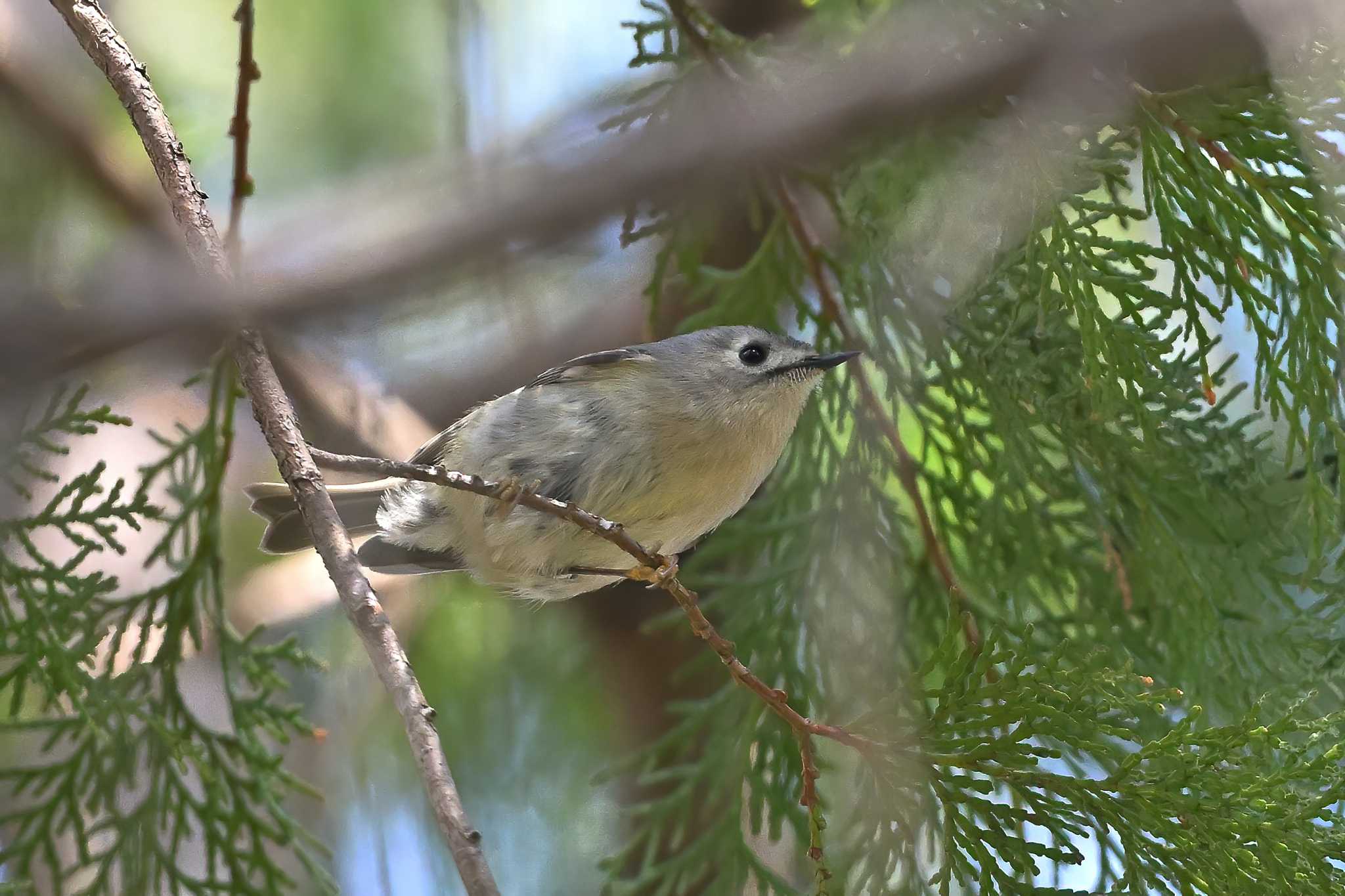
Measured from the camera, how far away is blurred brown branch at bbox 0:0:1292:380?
124 centimetres

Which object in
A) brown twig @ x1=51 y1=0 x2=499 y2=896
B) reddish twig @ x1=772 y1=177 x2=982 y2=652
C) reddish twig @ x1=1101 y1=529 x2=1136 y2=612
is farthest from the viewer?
reddish twig @ x1=772 y1=177 x2=982 y2=652

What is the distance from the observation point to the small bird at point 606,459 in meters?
1.80

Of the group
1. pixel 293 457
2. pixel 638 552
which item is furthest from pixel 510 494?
pixel 293 457

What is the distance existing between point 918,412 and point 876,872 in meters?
0.78

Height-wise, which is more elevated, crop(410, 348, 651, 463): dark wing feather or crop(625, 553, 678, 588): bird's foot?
crop(410, 348, 651, 463): dark wing feather

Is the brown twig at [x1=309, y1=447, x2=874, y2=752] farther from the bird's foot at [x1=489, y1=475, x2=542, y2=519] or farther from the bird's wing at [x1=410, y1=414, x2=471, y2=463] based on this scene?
the bird's wing at [x1=410, y1=414, x2=471, y2=463]

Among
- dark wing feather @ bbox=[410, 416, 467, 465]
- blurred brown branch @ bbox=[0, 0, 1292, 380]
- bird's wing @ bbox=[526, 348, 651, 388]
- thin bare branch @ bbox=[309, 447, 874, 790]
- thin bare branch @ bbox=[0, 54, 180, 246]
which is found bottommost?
thin bare branch @ bbox=[309, 447, 874, 790]

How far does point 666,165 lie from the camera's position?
1.23m

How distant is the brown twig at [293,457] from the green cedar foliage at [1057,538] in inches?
18.6

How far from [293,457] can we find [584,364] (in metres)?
0.83

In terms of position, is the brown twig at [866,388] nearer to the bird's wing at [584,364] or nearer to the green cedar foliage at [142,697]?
the bird's wing at [584,364]

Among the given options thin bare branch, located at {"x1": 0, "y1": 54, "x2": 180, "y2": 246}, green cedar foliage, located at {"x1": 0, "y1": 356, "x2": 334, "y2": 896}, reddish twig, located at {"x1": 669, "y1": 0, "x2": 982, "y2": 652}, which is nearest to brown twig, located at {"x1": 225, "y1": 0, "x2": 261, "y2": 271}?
green cedar foliage, located at {"x1": 0, "y1": 356, "x2": 334, "y2": 896}

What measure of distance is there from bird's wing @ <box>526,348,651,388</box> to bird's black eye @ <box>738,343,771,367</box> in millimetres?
164

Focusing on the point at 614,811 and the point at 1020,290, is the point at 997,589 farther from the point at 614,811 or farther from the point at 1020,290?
the point at 614,811
